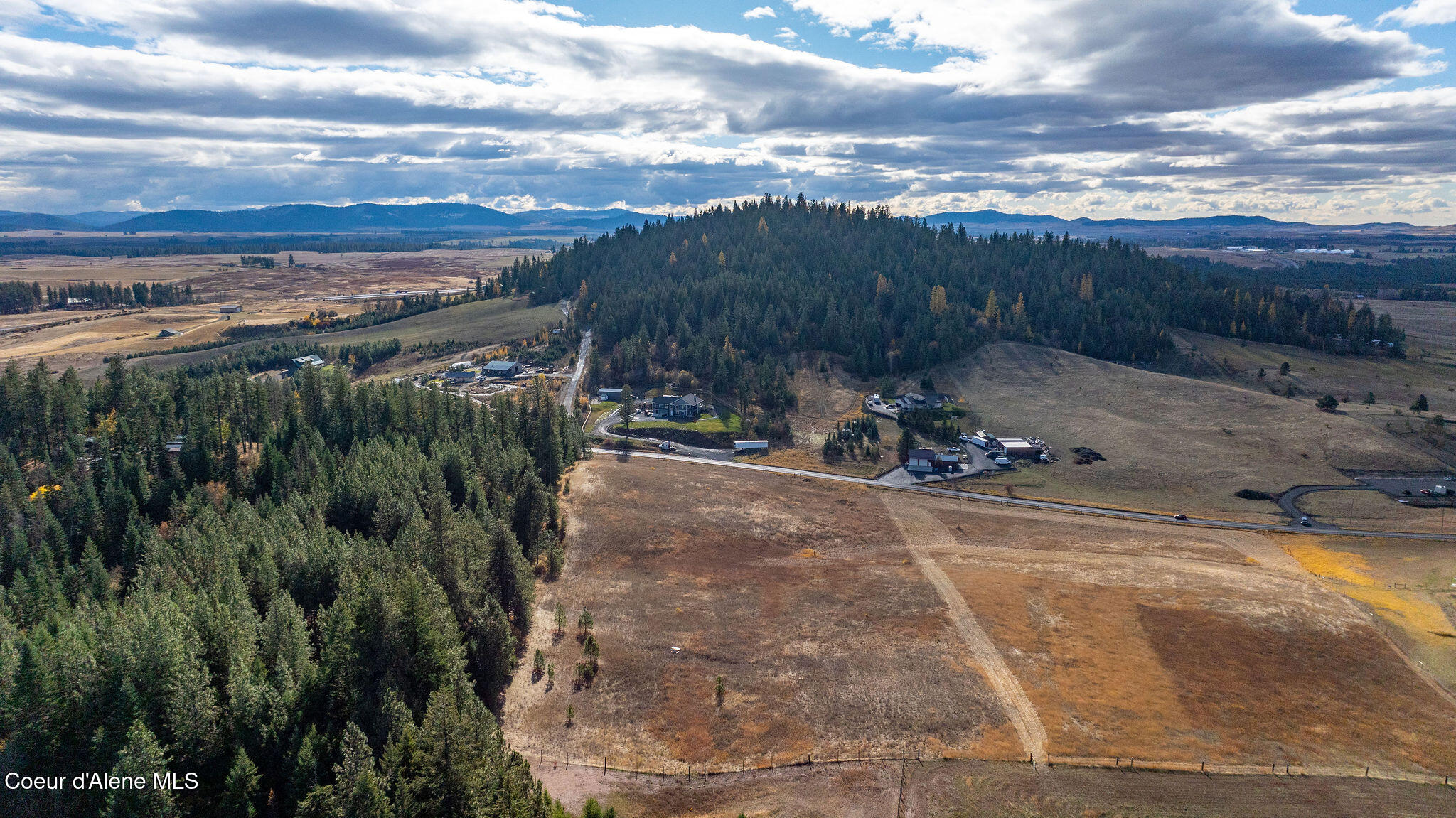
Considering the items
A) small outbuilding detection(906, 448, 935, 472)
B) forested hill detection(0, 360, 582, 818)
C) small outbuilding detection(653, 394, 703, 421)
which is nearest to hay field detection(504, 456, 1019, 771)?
forested hill detection(0, 360, 582, 818)

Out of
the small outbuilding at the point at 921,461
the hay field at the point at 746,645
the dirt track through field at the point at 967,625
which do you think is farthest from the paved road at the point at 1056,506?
the hay field at the point at 746,645

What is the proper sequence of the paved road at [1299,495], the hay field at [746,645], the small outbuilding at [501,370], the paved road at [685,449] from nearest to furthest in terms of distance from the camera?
the hay field at [746,645], the paved road at [1299,495], the paved road at [685,449], the small outbuilding at [501,370]

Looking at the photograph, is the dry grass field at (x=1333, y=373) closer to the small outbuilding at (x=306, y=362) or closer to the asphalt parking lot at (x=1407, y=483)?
the asphalt parking lot at (x=1407, y=483)

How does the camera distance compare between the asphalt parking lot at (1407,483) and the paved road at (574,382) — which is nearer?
the asphalt parking lot at (1407,483)

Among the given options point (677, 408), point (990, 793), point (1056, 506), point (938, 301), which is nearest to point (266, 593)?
point (990, 793)

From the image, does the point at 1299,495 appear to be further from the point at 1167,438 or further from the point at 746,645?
the point at 746,645

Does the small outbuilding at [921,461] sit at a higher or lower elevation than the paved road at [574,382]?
lower

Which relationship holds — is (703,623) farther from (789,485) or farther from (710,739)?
(789,485)
